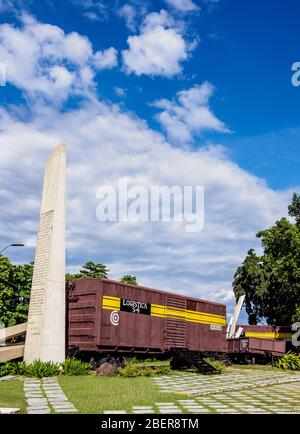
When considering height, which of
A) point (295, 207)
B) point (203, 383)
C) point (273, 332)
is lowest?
point (203, 383)

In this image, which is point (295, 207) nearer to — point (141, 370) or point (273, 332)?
point (273, 332)

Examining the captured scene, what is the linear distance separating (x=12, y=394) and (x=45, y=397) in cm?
111

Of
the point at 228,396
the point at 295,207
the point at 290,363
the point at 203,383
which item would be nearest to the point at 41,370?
the point at 203,383

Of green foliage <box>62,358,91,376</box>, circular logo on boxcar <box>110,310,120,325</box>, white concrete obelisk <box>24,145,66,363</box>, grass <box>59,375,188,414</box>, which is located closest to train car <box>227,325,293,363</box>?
circular logo on boxcar <box>110,310,120,325</box>

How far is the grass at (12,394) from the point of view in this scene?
36.3ft

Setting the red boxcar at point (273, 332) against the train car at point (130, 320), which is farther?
the red boxcar at point (273, 332)

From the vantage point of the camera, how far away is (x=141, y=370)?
19.6 m

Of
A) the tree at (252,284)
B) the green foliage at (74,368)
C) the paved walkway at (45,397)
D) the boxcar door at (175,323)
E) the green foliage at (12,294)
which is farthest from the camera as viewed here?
the tree at (252,284)

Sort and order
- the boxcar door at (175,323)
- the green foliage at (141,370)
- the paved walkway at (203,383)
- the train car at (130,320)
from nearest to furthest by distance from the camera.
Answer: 1. the paved walkway at (203,383)
2. the green foliage at (141,370)
3. the train car at (130,320)
4. the boxcar door at (175,323)

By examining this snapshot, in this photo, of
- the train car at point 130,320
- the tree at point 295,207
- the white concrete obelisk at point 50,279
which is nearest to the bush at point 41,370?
the white concrete obelisk at point 50,279

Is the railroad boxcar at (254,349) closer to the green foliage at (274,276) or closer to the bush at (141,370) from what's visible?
the green foliage at (274,276)

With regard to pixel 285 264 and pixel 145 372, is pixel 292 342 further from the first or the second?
pixel 145 372
